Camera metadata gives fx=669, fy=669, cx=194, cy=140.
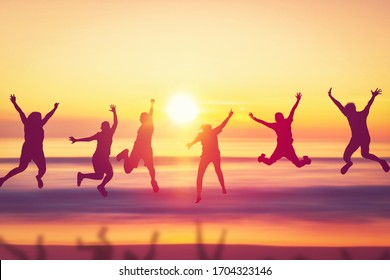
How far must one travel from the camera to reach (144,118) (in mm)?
18328

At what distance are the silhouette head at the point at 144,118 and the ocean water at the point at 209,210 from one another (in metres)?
2.61

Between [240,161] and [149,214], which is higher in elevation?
[149,214]

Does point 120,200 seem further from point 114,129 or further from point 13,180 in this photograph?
point 13,180

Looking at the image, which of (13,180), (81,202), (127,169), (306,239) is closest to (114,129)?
(127,169)

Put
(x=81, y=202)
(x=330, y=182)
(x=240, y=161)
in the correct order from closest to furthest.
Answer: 1. (x=81, y=202)
2. (x=330, y=182)
3. (x=240, y=161)

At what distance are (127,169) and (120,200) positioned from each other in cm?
334

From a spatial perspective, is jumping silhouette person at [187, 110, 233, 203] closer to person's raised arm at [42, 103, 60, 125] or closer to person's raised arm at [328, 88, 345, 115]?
person's raised arm at [328, 88, 345, 115]

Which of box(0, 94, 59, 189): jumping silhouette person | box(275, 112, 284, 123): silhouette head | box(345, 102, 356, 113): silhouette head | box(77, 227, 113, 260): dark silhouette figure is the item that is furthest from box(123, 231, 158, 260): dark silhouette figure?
box(345, 102, 356, 113): silhouette head

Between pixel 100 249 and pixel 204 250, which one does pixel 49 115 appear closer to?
pixel 100 249

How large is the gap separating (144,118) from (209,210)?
3319 millimetres

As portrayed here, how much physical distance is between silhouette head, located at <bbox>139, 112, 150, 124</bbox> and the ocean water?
2.61 m

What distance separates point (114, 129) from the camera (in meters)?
17.9

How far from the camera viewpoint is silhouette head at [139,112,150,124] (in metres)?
18.3

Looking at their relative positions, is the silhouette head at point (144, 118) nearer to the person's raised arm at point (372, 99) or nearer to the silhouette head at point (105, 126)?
the silhouette head at point (105, 126)
